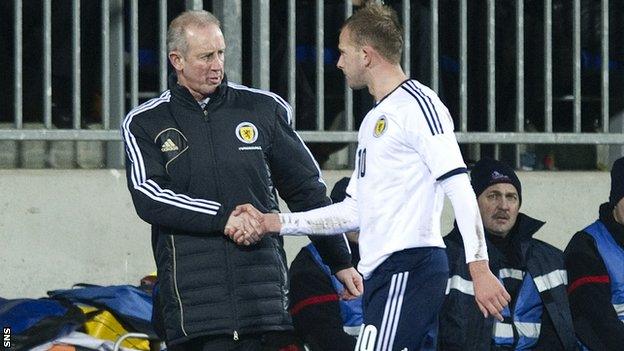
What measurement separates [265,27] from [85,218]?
1360 millimetres

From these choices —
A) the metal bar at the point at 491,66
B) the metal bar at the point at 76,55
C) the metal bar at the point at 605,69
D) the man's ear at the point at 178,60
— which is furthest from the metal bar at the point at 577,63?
the man's ear at the point at 178,60

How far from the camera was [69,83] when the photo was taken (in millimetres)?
A: 8969

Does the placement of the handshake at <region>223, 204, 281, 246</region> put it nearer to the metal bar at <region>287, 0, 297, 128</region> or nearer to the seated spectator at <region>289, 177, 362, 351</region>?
the seated spectator at <region>289, 177, 362, 351</region>

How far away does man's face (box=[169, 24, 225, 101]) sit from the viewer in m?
6.39

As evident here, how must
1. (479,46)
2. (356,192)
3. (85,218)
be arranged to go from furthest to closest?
1. (479,46)
2. (85,218)
3. (356,192)

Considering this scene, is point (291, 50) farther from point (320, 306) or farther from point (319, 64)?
point (320, 306)

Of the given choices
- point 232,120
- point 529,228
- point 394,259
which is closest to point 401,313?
point 394,259

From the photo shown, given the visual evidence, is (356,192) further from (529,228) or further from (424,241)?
(529,228)

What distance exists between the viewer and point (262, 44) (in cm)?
890

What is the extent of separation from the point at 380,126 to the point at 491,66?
3.37 metres

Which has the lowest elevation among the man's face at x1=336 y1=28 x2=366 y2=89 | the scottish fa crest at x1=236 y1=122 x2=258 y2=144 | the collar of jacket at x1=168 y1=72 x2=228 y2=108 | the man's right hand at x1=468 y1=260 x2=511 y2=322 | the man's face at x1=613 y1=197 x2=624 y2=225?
the man's right hand at x1=468 y1=260 x2=511 y2=322

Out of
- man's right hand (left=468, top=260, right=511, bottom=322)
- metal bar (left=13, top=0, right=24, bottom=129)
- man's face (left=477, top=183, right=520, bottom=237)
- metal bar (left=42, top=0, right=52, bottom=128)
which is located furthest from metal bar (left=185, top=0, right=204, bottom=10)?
man's right hand (left=468, top=260, right=511, bottom=322)

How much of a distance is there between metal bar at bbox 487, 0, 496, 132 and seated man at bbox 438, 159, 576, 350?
1.15 meters

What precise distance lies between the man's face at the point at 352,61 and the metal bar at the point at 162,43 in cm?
273
